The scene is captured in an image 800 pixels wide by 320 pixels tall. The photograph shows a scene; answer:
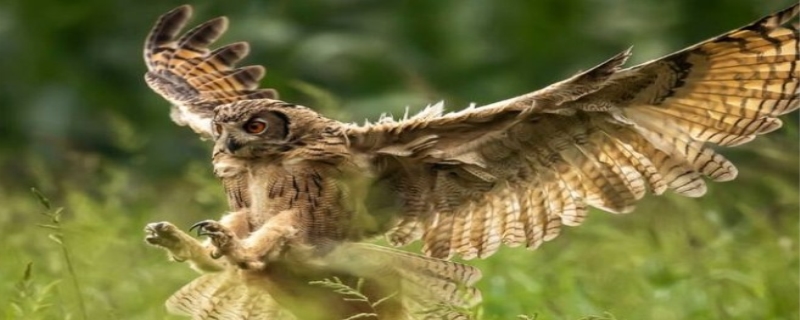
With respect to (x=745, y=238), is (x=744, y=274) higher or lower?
lower

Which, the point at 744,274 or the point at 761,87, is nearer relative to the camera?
the point at 761,87

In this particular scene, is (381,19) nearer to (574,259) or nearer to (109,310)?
(574,259)

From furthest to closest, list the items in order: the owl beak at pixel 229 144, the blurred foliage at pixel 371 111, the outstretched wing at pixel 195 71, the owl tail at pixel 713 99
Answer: the blurred foliage at pixel 371 111
the outstretched wing at pixel 195 71
the owl beak at pixel 229 144
the owl tail at pixel 713 99

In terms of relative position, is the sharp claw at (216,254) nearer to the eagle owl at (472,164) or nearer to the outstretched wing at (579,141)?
the eagle owl at (472,164)

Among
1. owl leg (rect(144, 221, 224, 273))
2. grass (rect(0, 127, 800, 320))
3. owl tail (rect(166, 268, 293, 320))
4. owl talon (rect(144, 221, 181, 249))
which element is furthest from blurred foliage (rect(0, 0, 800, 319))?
owl talon (rect(144, 221, 181, 249))

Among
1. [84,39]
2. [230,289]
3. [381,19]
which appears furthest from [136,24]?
[230,289]

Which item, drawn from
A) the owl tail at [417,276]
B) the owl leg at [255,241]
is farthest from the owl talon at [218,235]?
the owl tail at [417,276]

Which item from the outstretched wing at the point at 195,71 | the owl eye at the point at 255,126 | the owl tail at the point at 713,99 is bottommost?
the owl eye at the point at 255,126

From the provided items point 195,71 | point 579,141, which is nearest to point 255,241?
point 579,141
